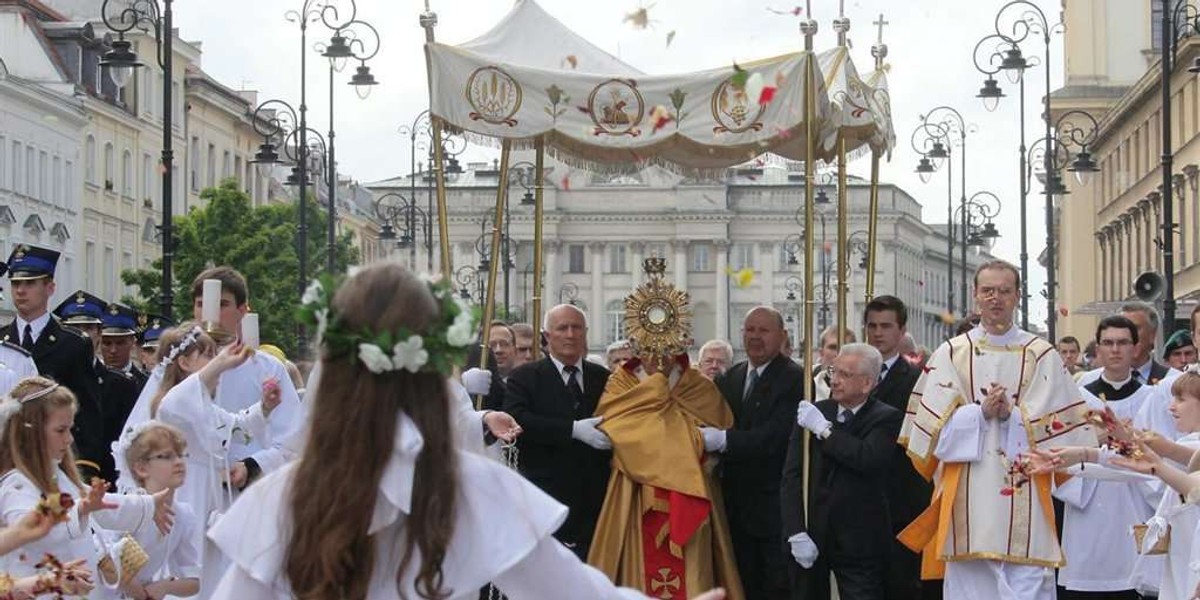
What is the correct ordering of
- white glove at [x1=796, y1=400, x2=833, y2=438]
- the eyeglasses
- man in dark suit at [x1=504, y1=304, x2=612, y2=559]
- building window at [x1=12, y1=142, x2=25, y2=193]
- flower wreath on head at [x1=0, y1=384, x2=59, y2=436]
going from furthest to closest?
building window at [x1=12, y1=142, x2=25, y2=193]
man in dark suit at [x1=504, y1=304, x2=612, y2=559]
white glove at [x1=796, y1=400, x2=833, y2=438]
the eyeglasses
flower wreath on head at [x1=0, y1=384, x2=59, y2=436]

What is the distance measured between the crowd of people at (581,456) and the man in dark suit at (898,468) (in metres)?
0.02

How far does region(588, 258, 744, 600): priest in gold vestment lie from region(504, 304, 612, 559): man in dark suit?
30 cm

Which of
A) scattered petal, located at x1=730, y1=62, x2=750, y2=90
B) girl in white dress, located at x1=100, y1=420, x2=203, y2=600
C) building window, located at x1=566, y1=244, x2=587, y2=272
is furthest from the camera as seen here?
building window, located at x1=566, y1=244, x2=587, y2=272

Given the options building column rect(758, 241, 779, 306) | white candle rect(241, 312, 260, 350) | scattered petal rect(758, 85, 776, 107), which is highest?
building column rect(758, 241, 779, 306)

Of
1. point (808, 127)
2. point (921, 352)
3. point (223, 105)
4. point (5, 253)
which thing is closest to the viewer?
point (808, 127)

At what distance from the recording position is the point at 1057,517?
1360cm

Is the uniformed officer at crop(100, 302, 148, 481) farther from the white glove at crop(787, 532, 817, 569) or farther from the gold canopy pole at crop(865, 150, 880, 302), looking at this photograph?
the gold canopy pole at crop(865, 150, 880, 302)

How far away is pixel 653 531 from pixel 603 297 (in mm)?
113611

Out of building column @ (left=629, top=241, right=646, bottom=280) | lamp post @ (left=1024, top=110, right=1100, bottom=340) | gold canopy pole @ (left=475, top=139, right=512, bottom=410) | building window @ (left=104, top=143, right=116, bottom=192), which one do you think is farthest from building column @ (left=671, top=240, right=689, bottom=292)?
gold canopy pole @ (left=475, top=139, right=512, bottom=410)

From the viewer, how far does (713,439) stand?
12.7m

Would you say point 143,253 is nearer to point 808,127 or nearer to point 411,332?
point 808,127

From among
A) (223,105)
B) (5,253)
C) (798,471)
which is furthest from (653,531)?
(223,105)

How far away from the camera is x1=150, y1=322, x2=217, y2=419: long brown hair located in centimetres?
1054

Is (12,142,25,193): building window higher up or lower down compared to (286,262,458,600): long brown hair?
higher up
